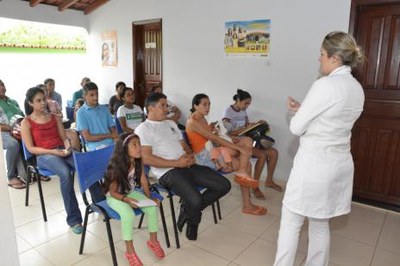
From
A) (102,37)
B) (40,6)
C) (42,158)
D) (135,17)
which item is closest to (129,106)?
(42,158)

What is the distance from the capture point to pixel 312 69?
10.7 feet

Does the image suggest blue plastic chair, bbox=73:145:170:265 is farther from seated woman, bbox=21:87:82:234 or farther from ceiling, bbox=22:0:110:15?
ceiling, bbox=22:0:110:15

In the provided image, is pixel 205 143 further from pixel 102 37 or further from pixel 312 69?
pixel 102 37

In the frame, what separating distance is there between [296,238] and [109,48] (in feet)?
15.9

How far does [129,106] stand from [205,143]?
1.46 m

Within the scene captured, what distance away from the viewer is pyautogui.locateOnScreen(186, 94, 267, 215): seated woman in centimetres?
263

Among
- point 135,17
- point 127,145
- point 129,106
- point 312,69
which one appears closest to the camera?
point 127,145

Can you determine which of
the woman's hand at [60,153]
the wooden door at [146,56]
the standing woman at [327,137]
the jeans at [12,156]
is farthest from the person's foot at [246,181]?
the wooden door at [146,56]

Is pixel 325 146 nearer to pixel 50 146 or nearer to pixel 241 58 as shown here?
pixel 50 146

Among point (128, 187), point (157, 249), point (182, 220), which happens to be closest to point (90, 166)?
point (128, 187)

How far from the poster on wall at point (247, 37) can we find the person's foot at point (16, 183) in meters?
2.91

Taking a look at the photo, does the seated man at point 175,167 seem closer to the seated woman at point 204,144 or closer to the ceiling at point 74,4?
the seated woman at point 204,144

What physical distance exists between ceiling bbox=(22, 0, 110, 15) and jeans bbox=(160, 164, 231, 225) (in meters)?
4.13

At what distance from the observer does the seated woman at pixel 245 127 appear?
3367mm
